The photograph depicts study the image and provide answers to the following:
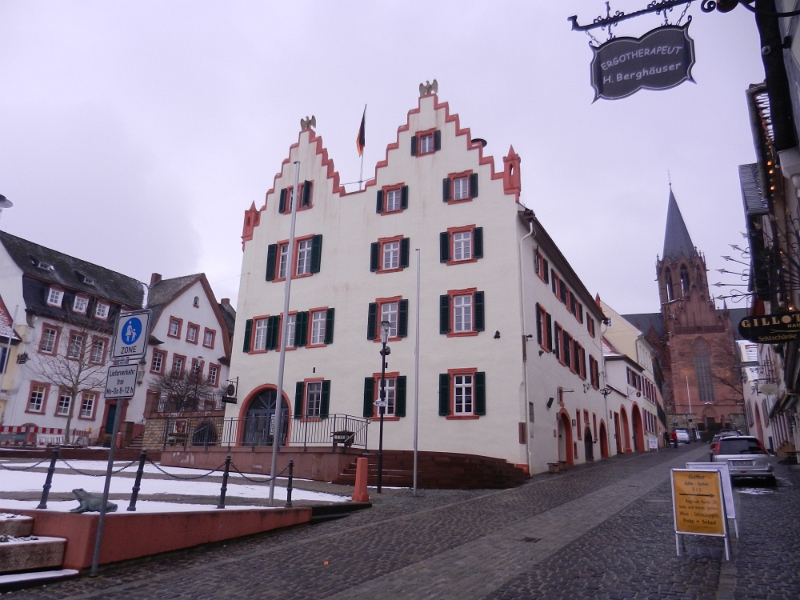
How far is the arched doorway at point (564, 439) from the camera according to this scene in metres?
29.4

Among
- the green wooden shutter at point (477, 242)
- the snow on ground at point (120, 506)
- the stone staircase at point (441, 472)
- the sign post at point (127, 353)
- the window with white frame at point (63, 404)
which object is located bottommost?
the snow on ground at point (120, 506)

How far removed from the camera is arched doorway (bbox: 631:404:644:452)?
166 feet

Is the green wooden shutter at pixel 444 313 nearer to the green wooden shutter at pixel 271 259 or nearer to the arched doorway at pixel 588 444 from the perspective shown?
the green wooden shutter at pixel 271 259

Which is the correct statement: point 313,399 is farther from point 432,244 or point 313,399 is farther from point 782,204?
point 782,204

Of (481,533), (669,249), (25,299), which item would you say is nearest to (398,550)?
(481,533)

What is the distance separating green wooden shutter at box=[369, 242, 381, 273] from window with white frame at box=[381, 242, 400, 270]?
0.76 ft

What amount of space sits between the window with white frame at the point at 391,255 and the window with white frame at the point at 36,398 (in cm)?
2209

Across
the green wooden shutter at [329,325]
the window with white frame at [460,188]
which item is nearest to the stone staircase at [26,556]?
the green wooden shutter at [329,325]

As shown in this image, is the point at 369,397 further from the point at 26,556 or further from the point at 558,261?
the point at 26,556

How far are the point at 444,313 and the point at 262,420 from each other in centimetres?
944

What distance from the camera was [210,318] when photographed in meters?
50.0

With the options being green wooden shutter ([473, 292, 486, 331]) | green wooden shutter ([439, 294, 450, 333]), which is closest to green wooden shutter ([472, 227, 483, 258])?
green wooden shutter ([473, 292, 486, 331])

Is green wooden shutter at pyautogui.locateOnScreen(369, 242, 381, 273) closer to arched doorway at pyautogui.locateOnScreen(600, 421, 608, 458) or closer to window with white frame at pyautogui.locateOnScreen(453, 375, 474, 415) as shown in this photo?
window with white frame at pyautogui.locateOnScreen(453, 375, 474, 415)

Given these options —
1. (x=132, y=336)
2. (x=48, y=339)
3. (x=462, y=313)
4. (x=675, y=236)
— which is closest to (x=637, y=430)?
(x=462, y=313)
